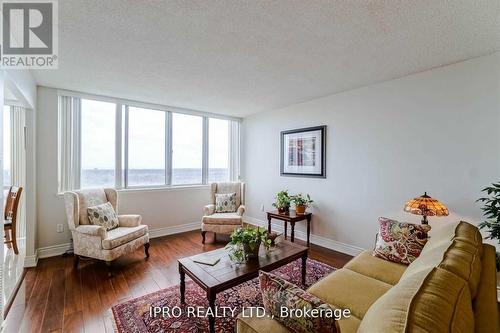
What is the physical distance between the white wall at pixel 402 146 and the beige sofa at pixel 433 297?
4.03ft

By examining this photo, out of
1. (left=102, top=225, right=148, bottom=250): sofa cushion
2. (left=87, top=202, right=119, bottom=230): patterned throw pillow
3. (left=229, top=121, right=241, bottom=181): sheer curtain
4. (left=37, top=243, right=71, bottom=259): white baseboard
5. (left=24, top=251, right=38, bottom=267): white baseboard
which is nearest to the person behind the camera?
(left=102, top=225, right=148, bottom=250): sofa cushion

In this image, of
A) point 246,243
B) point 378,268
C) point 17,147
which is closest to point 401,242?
point 378,268

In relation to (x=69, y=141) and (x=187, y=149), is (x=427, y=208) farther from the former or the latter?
(x=69, y=141)

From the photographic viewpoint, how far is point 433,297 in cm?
75

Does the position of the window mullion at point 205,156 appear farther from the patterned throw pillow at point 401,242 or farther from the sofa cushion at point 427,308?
the sofa cushion at point 427,308

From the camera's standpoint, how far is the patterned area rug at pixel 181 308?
1.90 metres

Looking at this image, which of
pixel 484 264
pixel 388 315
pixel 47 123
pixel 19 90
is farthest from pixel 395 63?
pixel 47 123

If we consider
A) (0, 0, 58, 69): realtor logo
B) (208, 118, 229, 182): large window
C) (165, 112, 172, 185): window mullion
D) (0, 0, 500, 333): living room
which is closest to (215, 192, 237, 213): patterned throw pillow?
(0, 0, 500, 333): living room

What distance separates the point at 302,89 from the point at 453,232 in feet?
8.33

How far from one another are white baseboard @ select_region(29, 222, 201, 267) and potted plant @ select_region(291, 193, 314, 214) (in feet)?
7.05

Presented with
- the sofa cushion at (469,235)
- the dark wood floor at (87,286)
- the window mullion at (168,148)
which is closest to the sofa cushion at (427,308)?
the sofa cushion at (469,235)

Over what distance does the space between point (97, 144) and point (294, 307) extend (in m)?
3.98

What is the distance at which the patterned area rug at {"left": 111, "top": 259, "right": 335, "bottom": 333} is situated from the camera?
6.23 ft

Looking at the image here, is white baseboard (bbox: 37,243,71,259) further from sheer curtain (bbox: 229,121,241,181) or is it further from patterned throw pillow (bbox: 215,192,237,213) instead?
sheer curtain (bbox: 229,121,241,181)
